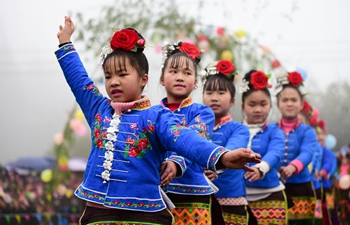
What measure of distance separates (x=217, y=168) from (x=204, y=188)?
1.37 m

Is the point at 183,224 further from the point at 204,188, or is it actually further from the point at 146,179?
the point at 146,179

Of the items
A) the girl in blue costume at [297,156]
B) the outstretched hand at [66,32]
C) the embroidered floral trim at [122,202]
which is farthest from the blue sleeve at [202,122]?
the girl in blue costume at [297,156]

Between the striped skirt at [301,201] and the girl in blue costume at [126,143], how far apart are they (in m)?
3.33

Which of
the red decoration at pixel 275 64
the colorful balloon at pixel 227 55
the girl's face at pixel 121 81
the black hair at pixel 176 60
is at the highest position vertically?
the colorful balloon at pixel 227 55

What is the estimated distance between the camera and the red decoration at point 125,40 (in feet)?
12.0

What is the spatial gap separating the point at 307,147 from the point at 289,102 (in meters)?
0.65

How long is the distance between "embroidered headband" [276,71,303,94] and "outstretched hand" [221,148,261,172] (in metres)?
4.15

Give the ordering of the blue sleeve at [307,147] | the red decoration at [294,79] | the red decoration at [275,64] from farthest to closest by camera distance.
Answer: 1. the red decoration at [275,64]
2. the red decoration at [294,79]
3. the blue sleeve at [307,147]

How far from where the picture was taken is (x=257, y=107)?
6020mm

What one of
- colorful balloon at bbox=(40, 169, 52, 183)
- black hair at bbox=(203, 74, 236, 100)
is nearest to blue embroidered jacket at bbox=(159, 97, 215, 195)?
black hair at bbox=(203, 74, 236, 100)

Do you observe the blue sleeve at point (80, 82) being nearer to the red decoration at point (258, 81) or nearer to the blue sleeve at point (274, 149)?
the blue sleeve at point (274, 149)

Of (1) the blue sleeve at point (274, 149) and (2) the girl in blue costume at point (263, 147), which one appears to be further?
(2) the girl in blue costume at point (263, 147)

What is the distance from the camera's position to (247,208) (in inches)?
210

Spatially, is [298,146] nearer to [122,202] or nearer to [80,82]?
[80,82]
